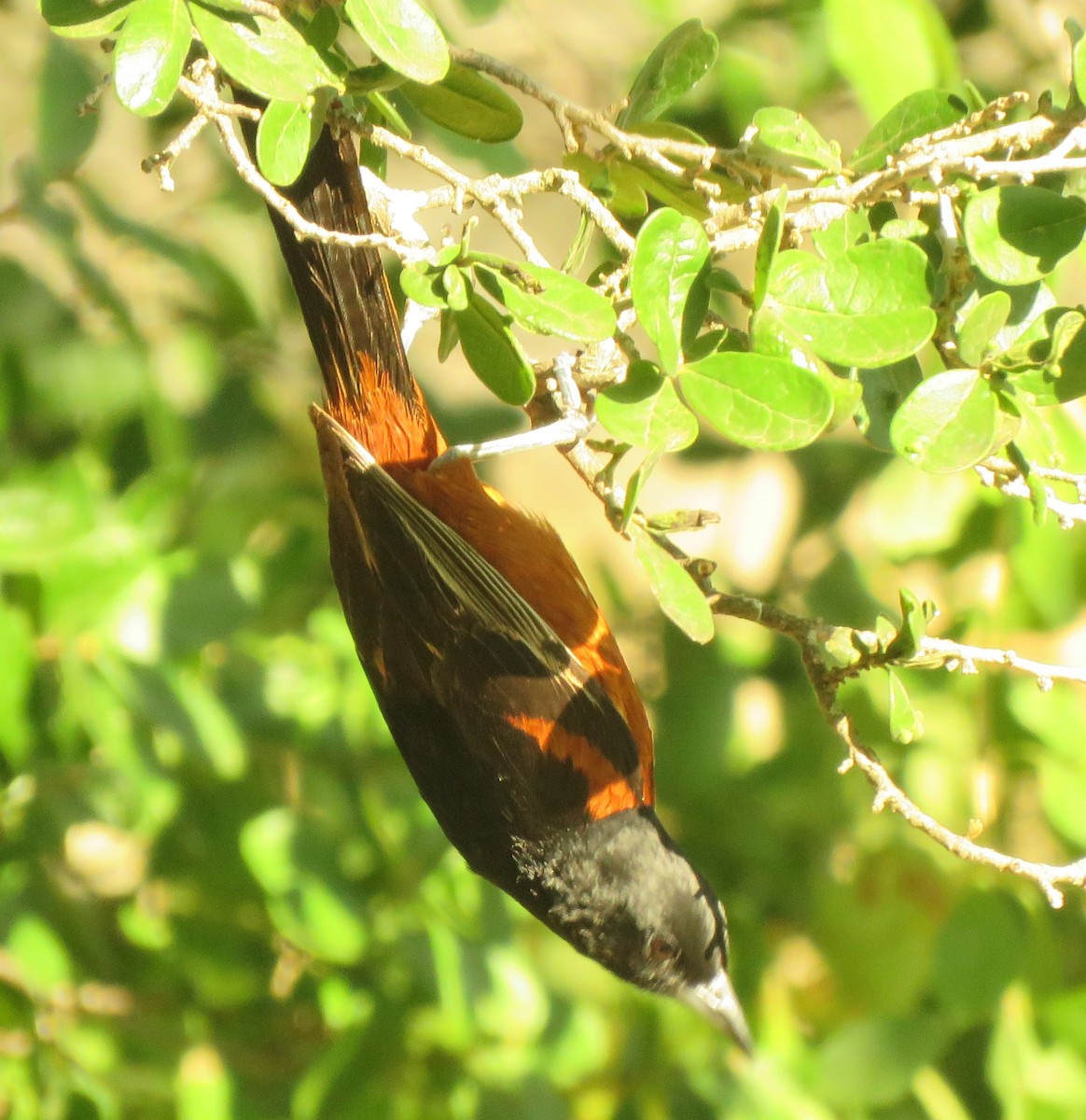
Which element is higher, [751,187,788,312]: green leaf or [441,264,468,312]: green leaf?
[751,187,788,312]: green leaf

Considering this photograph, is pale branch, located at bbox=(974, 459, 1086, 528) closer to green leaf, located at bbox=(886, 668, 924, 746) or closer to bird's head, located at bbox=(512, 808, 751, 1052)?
green leaf, located at bbox=(886, 668, 924, 746)

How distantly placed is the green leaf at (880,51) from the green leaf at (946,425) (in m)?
0.96

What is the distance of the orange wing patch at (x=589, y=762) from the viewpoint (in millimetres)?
2076

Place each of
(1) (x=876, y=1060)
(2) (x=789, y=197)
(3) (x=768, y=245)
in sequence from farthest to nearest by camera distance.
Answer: (1) (x=876, y=1060)
(2) (x=789, y=197)
(3) (x=768, y=245)

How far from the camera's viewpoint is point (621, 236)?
Result: 123 centimetres

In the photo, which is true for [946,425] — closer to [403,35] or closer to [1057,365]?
[1057,365]

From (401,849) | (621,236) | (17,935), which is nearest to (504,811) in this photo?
(401,849)

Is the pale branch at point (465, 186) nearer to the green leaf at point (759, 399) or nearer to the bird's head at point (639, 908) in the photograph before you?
the green leaf at point (759, 399)

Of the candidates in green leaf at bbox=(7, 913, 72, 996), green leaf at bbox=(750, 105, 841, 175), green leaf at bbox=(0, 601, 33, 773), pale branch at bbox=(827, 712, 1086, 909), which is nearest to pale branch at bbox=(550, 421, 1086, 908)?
pale branch at bbox=(827, 712, 1086, 909)

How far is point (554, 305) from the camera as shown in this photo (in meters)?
1.04

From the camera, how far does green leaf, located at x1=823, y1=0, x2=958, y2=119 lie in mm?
1896

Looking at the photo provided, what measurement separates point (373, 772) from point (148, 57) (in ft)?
5.05

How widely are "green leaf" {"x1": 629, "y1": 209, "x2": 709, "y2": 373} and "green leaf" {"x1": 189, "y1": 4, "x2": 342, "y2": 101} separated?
335 mm

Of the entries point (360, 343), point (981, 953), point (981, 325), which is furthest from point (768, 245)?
point (981, 953)
